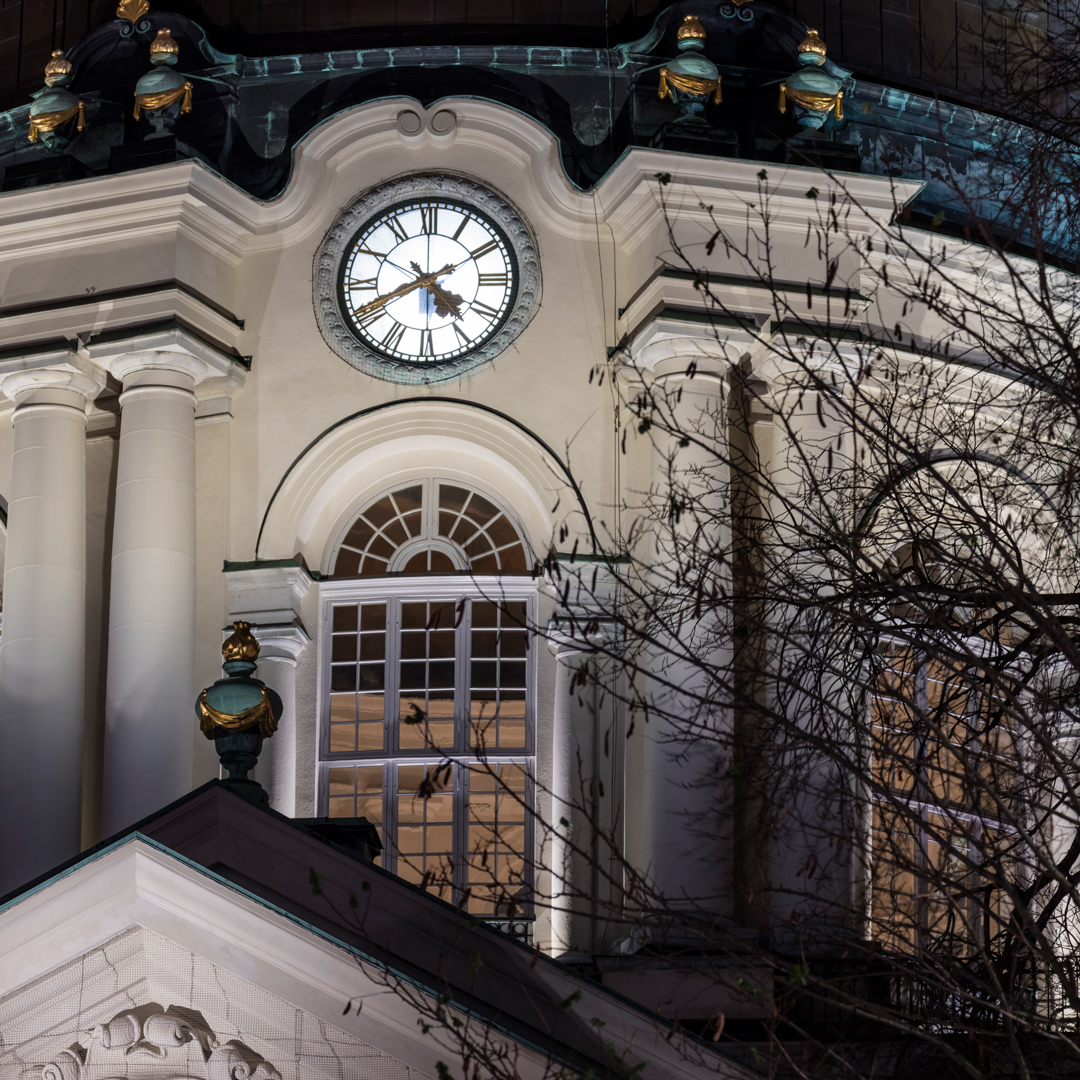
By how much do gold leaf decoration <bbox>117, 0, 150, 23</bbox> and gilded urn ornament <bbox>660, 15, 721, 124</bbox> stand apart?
575 cm

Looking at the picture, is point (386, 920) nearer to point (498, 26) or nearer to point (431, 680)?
point (431, 680)

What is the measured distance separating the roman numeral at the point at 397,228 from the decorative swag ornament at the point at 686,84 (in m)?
2.93

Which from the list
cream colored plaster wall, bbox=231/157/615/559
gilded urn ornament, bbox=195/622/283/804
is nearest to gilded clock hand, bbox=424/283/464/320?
cream colored plaster wall, bbox=231/157/615/559

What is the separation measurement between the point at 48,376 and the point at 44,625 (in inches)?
98.9

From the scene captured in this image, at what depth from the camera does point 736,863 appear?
2011 cm

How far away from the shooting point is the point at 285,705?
21.6 meters

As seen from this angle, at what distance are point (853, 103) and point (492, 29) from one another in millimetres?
3962

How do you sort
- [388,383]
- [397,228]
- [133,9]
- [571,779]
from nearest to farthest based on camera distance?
1. [571,779]
2. [388,383]
3. [397,228]
4. [133,9]

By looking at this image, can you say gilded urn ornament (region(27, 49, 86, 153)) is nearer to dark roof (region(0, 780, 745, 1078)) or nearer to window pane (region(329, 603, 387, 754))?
window pane (region(329, 603, 387, 754))

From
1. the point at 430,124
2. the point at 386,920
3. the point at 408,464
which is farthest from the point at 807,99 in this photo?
the point at 386,920

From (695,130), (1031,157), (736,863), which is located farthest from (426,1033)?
(695,130)

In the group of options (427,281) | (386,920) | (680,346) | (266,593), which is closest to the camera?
(386,920)

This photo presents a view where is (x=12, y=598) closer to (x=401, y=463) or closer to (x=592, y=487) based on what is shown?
(x=401, y=463)

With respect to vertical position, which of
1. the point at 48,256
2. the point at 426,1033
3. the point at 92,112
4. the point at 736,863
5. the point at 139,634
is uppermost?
the point at 92,112
